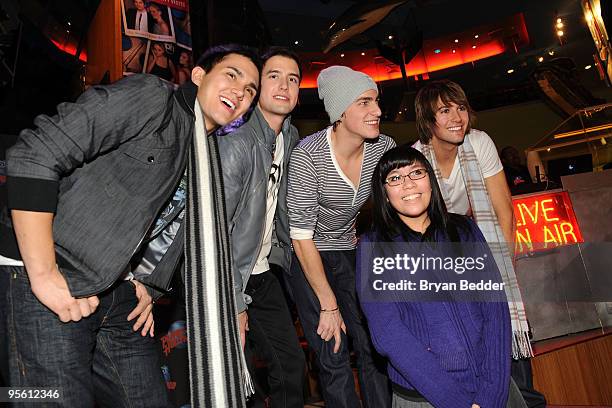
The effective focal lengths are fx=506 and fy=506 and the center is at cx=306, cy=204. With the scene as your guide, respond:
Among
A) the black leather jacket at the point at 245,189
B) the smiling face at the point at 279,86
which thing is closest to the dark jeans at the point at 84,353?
the black leather jacket at the point at 245,189

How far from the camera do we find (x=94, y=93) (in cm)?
143

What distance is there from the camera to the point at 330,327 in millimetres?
2602

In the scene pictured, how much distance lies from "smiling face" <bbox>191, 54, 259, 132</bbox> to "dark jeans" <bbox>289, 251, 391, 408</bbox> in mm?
1049

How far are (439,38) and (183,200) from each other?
482 inches

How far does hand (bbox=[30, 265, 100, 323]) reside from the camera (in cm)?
136

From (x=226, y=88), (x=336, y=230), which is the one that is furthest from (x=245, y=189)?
(x=336, y=230)

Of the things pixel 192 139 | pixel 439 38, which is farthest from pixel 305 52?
pixel 192 139

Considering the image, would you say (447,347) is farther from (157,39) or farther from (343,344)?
(157,39)

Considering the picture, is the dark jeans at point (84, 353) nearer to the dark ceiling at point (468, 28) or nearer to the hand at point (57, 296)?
the hand at point (57, 296)

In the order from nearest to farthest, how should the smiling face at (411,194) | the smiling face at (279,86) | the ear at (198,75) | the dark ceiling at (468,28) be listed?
the ear at (198,75)
the smiling face at (411,194)
the smiling face at (279,86)
the dark ceiling at (468,28)

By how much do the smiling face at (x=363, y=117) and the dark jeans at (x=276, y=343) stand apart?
91cm

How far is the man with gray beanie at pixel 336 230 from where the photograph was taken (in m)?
2.60

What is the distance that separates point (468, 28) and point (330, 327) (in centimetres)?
1171

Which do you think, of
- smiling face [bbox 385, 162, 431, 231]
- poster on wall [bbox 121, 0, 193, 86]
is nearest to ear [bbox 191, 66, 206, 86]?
smiling face [bbox 385, 162, 431, 231]
